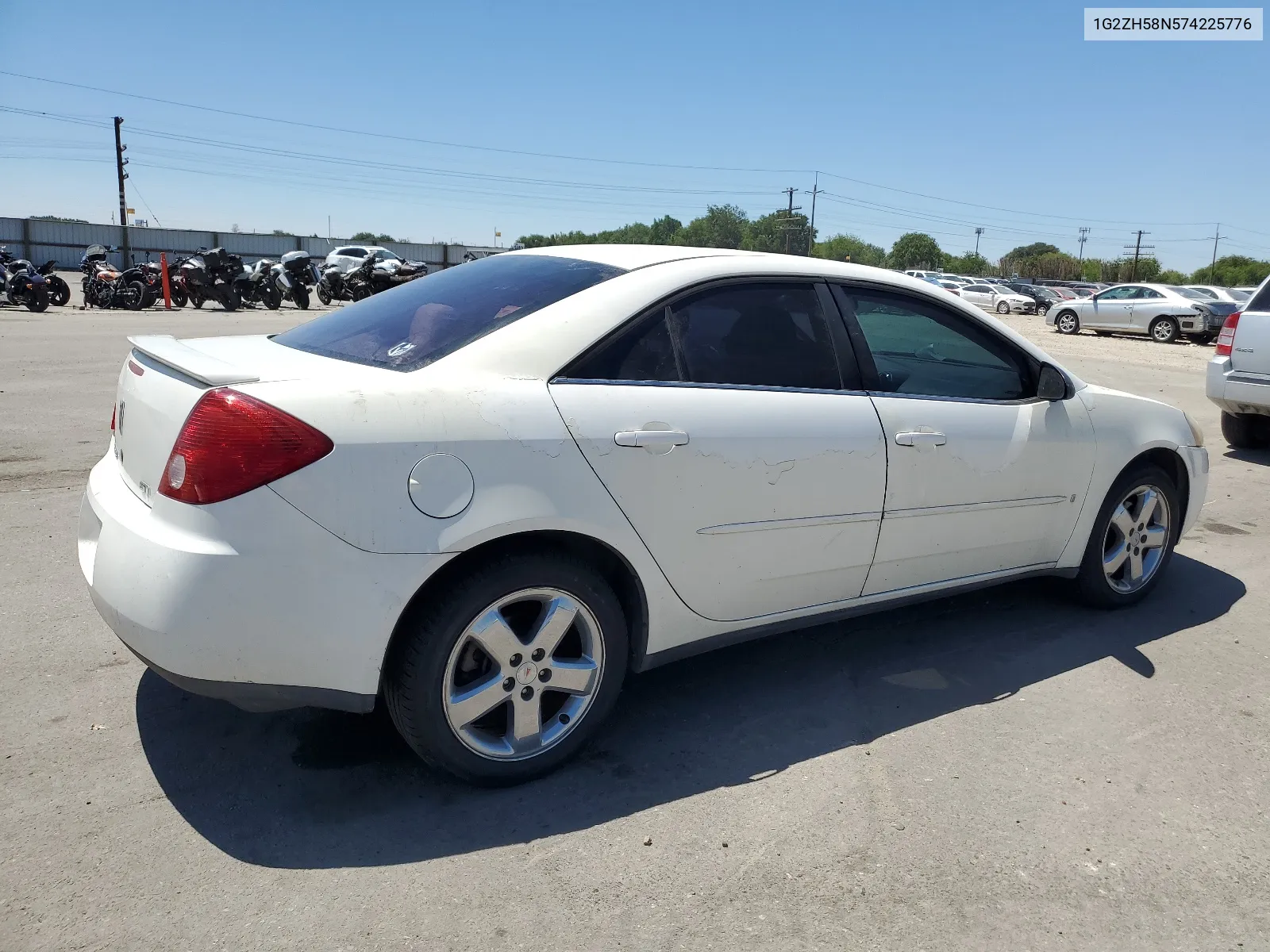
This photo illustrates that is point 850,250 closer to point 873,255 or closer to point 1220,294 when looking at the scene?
point 873,255

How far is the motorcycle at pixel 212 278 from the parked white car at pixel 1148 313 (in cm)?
2280

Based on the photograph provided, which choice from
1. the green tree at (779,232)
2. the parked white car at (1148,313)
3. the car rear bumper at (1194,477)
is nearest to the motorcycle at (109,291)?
the car rear bumper at (1194,477)

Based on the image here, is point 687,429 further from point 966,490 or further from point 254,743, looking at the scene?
point 254,743

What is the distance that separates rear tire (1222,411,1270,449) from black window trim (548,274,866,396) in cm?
743

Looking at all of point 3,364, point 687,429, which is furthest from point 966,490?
point 3,364

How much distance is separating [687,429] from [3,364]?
10.8 meters

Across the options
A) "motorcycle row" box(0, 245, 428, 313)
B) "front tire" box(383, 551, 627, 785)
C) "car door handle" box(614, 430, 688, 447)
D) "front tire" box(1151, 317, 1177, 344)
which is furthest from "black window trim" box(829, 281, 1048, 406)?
"front tire" box(1151, 317, 1177, 344)

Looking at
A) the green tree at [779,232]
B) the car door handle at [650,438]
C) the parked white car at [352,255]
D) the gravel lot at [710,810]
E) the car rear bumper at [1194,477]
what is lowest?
the gravel lot at [710,810]

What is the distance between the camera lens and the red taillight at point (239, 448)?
2453 mm

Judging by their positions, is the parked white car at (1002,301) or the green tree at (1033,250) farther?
the green tree at (1033,250)

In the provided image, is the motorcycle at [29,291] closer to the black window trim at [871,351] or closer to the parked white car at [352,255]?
the parked white car at [352,255]

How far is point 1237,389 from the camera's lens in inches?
334

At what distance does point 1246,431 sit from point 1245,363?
1.18 metres

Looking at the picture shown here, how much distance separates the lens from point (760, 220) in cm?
8894
